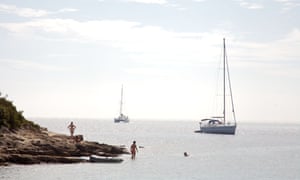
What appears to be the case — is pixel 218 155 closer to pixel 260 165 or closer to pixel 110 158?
pixel 260 165

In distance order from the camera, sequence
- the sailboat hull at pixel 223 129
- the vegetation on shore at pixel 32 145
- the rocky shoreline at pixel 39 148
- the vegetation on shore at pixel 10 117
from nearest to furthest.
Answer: the rocky shoreline at pixel 39 148, the vegetation on shore at pixel 32 145, the vegetation on shore at pixel 10 117, the sailboat hull at pixel 223 129

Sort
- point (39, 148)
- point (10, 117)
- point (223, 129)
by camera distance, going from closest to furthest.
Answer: point (39, 148)
point (10, 117)
point (223, 129)

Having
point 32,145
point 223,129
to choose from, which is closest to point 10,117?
point 32,145

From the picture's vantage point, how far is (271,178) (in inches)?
2133

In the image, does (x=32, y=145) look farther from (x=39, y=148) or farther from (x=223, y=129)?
(x=223, y=129)

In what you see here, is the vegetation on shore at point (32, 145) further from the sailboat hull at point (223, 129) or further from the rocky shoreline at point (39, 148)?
the sailboat hull at point (223, 129)

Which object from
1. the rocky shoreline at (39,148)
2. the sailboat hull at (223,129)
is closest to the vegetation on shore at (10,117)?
the rocky shoreline at (39,148)

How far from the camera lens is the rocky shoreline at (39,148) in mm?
53719

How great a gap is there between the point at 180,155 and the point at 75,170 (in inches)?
1081

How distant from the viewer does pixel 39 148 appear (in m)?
56.6

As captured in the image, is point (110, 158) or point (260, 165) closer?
point (110, 158)

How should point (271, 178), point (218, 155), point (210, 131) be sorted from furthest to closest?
point (210, 131), point (218, 155), point (271, 178)

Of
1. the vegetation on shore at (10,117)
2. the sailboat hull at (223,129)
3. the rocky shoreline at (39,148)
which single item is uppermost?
the sailboat hull at (223,129)

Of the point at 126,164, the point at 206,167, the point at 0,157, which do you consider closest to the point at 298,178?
the point at 206,167
